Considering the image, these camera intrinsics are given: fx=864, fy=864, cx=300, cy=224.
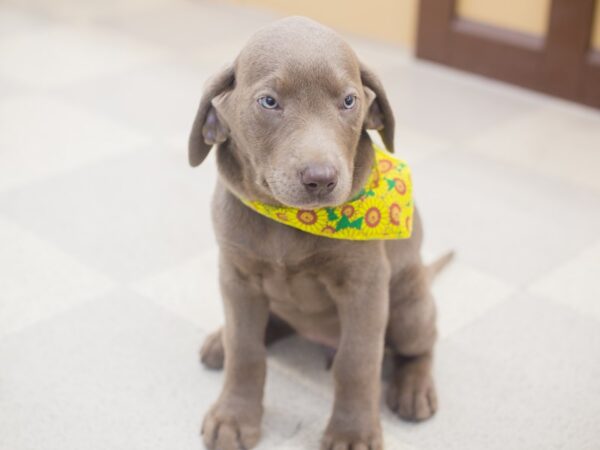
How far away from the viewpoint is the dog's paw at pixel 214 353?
2.09 meters

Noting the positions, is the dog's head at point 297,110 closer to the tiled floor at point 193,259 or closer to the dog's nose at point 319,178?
the dog's nose at point 319,178

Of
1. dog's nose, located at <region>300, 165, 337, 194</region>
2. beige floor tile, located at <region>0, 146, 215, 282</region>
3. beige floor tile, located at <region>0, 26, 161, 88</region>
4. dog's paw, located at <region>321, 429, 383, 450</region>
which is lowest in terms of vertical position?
beige floor tile, located at <region>0, 26, 161, 88</region>

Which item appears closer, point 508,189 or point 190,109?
point 508,189

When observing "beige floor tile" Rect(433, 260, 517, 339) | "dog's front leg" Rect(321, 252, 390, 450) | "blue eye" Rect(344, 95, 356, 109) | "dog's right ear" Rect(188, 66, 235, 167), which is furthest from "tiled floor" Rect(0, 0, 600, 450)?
"blue eye" Rect(344, 95, 356, 109)

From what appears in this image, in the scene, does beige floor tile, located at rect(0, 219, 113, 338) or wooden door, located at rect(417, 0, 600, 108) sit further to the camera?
wooden door, located at rect(417, 0, 600, 108)

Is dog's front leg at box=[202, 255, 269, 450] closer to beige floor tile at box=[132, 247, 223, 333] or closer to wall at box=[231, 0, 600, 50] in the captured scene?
beige floor tile at box=[132, 247, 223, 333]

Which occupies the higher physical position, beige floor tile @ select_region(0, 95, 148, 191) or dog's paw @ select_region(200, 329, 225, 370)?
dog's paw @ select_region(200, 329, 225, 370)

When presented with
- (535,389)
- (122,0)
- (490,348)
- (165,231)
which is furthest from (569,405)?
(122,0)

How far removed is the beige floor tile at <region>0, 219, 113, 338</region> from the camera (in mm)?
2316

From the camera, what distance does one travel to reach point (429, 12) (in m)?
3.91

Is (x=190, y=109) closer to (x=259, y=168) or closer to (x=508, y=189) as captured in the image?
(x=508, y=189)

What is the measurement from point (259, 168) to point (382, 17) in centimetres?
277

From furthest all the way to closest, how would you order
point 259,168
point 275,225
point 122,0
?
1. point 122,0
2. point 275,225
3. point 259,168

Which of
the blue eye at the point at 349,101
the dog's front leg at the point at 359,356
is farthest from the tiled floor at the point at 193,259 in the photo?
the blue eye at the point at 349,101
